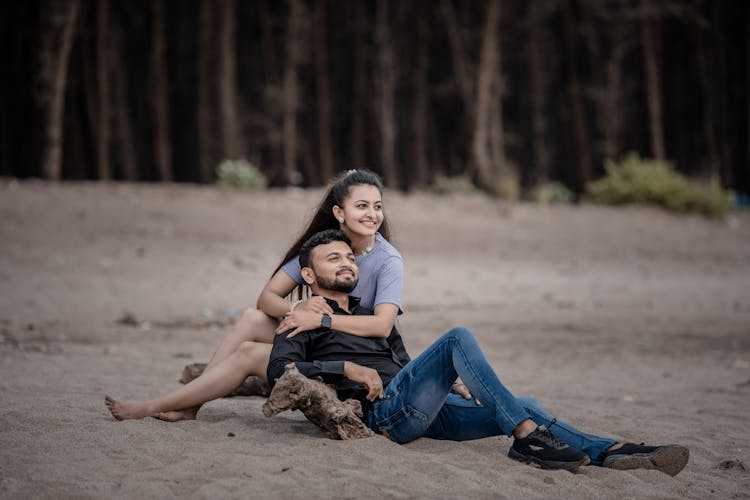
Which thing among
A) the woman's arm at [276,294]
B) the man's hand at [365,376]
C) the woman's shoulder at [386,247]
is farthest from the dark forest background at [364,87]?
the man's hand at [365,376]

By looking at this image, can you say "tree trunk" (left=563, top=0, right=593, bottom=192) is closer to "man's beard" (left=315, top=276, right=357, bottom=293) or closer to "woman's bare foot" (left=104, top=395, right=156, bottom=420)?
"man's beard" (left=315, top=276, right=357, bottom=293)

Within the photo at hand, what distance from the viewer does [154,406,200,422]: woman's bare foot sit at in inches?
208

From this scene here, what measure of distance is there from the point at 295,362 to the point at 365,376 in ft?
1.22

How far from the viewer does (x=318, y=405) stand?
4.79m

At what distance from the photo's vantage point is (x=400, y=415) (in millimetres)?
4906

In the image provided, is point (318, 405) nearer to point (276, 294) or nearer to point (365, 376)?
point (365, 376)

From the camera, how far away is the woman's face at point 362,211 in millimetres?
5234

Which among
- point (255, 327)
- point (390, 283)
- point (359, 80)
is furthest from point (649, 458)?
point (359, 80)

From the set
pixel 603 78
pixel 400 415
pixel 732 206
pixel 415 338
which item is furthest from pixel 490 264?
pixel 603 78

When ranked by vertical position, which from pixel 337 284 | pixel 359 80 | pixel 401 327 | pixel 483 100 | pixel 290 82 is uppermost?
pixel 359 80

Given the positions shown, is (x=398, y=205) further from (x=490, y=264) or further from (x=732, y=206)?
(x=732, y=206)

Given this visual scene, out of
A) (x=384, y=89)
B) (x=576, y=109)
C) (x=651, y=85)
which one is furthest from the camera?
(x=576, y=109)

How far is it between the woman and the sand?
162 millimetres

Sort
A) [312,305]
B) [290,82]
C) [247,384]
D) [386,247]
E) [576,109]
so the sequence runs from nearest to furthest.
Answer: [312,305] → [386,247] → [247,384] → [290,82] → [576,109]
